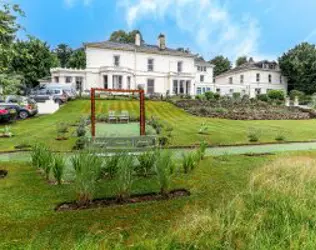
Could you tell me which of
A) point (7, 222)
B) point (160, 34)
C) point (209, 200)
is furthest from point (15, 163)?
point (160, 34)

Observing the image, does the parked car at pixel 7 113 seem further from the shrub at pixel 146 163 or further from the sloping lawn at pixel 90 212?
the shrub at pixel 146 163

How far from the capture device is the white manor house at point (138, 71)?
3772 centimetres

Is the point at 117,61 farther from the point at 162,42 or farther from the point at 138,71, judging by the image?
the point at 162,42

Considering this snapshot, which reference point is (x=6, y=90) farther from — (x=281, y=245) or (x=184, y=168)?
(x=281, y=245)

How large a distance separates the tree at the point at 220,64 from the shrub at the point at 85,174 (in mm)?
67942

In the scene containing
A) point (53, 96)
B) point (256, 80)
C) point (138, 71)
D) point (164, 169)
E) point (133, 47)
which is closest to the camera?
point (164, 169)

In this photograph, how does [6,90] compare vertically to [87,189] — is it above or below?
above

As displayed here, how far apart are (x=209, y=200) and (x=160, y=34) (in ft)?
132

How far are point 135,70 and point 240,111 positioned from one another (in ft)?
59.8

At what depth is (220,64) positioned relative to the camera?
71.1 meters

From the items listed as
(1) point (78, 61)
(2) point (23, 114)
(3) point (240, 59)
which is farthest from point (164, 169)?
(3) point (240, 59)

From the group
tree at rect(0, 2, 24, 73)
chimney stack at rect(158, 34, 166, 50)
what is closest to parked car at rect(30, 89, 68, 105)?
chimney stack at rect(158, 34, 166, 50)

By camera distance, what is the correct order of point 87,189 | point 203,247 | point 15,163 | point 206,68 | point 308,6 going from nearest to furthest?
point 203,247
point 87,189
point 15,163
point 308,6
point 206,68

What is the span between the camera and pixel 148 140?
351 inches
